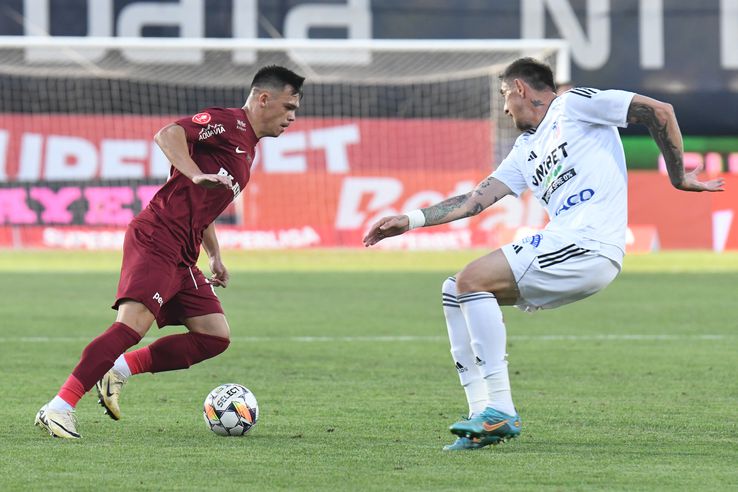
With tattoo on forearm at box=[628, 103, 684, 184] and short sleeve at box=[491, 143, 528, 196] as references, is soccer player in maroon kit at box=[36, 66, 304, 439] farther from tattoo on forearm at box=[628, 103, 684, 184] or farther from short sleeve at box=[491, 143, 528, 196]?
tattoo on forearm at box=[628, 103, 684, 184]

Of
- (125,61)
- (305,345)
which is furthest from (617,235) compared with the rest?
(125,61)

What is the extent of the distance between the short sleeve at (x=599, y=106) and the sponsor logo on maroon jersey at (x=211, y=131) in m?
1.88

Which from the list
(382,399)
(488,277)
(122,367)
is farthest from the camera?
(382,399)

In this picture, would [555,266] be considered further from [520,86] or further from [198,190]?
[198,190]

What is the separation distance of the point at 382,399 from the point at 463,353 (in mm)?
1867

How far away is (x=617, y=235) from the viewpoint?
6387mm

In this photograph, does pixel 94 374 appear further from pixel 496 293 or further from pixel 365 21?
pixel 365 21

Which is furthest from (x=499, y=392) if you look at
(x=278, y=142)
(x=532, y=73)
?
(x=278, y=142)

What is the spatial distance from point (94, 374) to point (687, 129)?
27.8m

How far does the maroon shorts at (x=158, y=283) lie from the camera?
22.3 ft

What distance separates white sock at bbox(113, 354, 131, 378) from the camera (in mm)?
7164

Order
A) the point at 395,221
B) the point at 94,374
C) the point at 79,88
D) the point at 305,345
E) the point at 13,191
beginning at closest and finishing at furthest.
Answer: the point at 395,221
the point at 94,374
the point at 305,345
the point at 13,191
the point at 79,88

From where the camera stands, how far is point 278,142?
29125 mm

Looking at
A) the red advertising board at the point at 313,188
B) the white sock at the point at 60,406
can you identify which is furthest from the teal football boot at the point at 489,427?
the red advertising board at the point at 313,188
